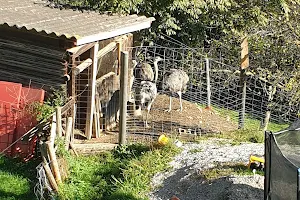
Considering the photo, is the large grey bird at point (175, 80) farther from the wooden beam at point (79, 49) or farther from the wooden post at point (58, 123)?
the wooden post at point (58, 123)

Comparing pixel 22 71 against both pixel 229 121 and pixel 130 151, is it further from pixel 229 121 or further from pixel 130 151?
pixel 229 121

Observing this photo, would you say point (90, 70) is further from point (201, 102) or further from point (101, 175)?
point (201, 102)

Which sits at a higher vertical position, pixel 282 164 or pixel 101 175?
pixel 282 164

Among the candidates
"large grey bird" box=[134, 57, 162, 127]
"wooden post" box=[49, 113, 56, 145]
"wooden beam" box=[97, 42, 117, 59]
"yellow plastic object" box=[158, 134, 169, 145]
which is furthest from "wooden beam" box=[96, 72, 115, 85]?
"wooden post" box=[49, 113, 56, 145]

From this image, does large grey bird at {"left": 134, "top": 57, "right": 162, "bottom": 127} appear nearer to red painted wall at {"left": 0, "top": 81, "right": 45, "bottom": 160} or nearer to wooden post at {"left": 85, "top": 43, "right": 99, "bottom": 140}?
wooden post at {"left": 85, "top": 43, "right": 99, "bottom": 140}

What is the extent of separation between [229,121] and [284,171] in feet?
23.2

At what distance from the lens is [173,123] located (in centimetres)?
1259

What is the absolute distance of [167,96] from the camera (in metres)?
14.6

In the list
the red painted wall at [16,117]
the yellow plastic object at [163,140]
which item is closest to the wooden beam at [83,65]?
the red painted wall at [16,117]

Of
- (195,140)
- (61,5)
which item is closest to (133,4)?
(61,5)

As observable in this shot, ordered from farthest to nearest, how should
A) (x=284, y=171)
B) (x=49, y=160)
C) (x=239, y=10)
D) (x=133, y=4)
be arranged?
(x=239, y=10)
(x=133, y=4)
(x=49, y=160)
(x=284, y=171)

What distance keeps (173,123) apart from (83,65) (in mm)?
2842

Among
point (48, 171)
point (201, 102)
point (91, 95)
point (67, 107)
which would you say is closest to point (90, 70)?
point (91, 95)

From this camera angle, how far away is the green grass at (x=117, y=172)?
8.75m
